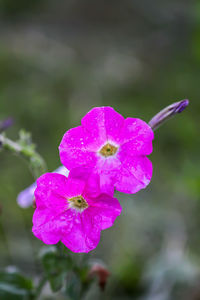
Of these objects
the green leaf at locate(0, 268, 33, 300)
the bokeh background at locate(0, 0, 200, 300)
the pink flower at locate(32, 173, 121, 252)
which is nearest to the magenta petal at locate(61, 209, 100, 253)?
the pink flower at locate(32, 173, 121, 252)

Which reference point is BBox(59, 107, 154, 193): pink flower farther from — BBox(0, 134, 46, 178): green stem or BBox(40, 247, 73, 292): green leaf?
BBox(40, 247, 73, 292): green leaf

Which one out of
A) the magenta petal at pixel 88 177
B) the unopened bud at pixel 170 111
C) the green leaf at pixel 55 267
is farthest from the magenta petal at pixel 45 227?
the unopened bud at pixel 170 111

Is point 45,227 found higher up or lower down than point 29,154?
lower down

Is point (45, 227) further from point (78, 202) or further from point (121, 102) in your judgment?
point (121, 102)

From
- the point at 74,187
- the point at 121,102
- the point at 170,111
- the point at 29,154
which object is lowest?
the point at 74,187

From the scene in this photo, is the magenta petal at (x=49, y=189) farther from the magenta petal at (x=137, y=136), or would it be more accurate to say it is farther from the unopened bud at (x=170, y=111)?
the unopened bud at (x=170, y=111)

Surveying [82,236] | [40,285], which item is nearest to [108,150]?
[82,236]

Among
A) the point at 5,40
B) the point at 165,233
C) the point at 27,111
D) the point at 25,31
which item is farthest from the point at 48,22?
the point at 165,233
